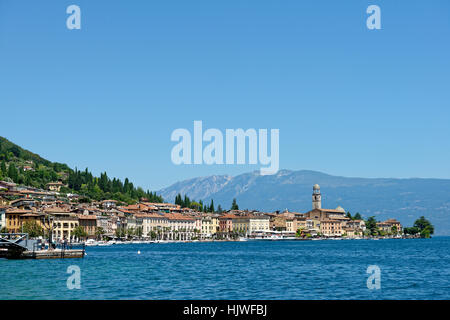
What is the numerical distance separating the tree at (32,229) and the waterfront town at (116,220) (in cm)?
36

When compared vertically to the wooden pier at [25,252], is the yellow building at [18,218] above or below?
above

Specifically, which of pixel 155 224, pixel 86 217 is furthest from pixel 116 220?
pixel 86 217

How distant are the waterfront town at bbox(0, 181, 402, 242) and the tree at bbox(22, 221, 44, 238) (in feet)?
1.17

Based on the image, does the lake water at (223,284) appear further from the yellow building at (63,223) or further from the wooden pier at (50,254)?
the yellow building at (63,223)

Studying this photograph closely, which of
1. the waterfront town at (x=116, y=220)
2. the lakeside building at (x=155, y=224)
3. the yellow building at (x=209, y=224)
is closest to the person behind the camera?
the waterfront town at (x=116, y=220)

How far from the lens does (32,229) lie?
9681 centimetres

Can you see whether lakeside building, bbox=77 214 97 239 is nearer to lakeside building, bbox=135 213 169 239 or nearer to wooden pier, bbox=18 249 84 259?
lakeside building, bbox=135 213 169 239

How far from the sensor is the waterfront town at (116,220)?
357 feet

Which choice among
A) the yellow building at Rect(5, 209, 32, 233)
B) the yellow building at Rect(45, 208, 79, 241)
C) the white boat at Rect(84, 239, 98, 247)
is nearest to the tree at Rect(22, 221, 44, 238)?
the yellow building at Rect(5, 209, 32, 233)

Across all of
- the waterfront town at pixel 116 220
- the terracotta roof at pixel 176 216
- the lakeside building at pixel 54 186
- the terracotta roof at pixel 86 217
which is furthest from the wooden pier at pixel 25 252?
the lakeside building at pixel 54 186

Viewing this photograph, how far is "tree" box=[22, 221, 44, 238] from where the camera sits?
3730 inches
